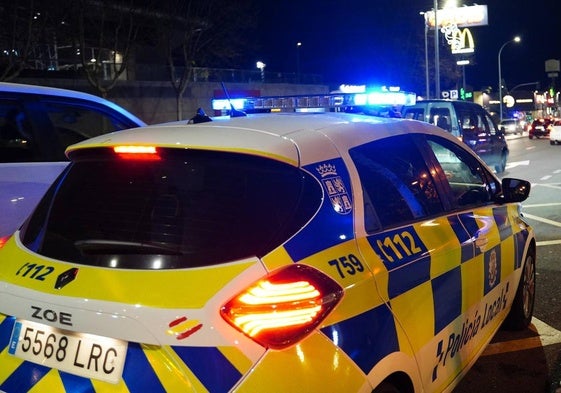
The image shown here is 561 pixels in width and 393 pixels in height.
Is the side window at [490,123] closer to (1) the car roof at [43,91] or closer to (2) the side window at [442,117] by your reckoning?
(2) the side window at [442,117]

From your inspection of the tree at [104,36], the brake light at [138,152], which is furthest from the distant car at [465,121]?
the tree at [104,36]

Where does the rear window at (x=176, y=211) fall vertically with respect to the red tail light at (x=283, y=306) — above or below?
above

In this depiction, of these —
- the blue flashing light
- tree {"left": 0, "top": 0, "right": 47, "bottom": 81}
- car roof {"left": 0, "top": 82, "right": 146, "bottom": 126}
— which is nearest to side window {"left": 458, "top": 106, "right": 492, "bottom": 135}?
the blue flashing light

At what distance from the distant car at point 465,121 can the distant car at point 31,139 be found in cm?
794

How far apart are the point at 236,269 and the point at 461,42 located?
45.4 metres

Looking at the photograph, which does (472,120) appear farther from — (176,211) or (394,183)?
(176,211)

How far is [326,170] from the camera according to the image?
242cm

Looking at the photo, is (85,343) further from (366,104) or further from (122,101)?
(122,101)

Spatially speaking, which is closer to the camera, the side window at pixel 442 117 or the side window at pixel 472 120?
the side window at pixel 442 117

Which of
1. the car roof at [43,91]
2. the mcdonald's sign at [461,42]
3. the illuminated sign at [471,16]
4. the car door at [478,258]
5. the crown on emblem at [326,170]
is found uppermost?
the illuminated sign at [471,16]

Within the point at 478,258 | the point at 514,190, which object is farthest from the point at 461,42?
the point at 478,258

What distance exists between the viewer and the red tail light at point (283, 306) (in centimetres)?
196

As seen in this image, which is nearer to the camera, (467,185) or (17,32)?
(467,185)

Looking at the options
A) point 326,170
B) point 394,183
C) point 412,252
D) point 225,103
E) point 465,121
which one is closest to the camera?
point 326,170
